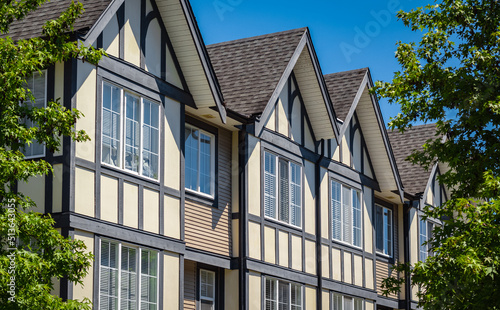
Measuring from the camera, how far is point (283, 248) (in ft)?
82.6

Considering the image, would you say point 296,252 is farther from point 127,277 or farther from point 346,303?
point 127,277

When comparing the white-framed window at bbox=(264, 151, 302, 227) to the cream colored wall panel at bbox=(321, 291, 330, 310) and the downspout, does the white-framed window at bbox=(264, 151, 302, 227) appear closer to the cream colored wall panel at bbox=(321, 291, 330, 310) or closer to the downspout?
the downspout

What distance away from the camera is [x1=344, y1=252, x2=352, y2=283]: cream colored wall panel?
2858 centimetres

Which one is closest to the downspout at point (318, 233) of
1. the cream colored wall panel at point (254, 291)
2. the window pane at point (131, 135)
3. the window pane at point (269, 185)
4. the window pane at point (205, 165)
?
the window pane at point (269, 185)

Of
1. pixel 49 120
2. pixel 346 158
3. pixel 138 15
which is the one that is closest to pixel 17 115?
pixel 49 120

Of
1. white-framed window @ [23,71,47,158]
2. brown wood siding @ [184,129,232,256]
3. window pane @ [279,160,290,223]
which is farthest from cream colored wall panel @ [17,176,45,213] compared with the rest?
window pane @ [279,160,290,223]

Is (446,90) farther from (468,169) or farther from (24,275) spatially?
(24,275)

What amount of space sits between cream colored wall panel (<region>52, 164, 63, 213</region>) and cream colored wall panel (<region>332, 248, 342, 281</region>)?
12.2 metres

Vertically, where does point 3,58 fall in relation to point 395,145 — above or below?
below

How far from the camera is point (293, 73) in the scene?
26.8 m

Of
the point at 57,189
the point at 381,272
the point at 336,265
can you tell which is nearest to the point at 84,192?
the point at 57,189

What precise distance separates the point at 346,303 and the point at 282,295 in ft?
13.6

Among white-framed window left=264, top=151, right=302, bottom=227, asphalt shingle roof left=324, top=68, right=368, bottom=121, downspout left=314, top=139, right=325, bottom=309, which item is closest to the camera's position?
white-framed window left=264, top=151, right=302, bottom=227

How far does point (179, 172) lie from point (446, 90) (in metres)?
6.28
